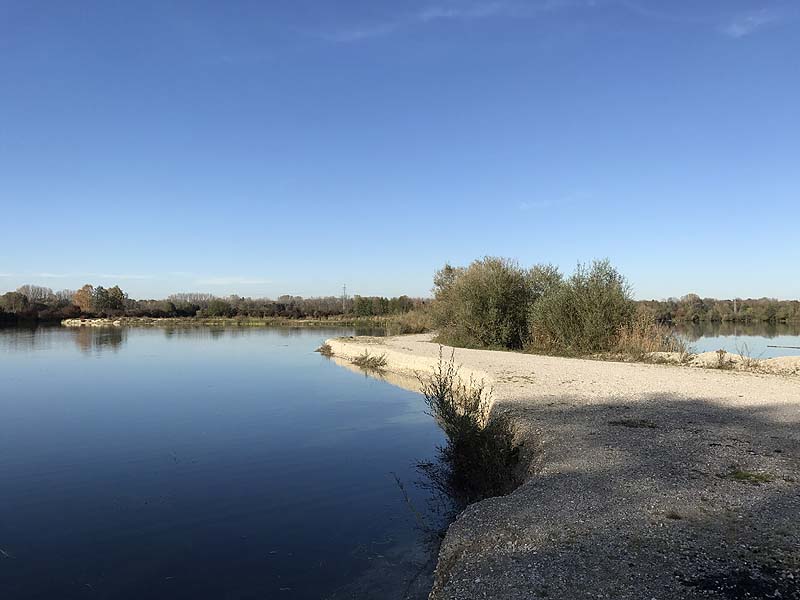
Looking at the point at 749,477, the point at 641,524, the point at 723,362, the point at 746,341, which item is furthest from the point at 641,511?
the point at 746,341

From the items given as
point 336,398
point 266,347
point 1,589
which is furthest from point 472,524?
point 266,347

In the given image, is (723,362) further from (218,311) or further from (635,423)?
(218,311)

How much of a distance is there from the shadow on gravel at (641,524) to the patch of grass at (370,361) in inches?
684

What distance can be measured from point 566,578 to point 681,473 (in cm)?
312

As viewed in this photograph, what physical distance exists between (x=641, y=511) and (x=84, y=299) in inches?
3756

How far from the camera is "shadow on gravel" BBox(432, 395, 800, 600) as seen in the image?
3705mm

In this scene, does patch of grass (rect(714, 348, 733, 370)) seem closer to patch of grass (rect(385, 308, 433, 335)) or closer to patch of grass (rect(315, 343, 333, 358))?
patch of grass (rect(315, 343, 333, 358))

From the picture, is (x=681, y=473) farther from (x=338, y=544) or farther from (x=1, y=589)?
(x=1, y=589)

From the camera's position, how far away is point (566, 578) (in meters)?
3.79

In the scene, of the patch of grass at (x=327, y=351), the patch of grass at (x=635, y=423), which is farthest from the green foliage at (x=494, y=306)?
the patch of grass at (x=635, y=423)

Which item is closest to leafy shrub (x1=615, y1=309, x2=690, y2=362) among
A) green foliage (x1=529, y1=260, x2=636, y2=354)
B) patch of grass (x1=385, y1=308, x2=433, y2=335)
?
green foliage (x1=529, y1=260, x2=636, y2=354)

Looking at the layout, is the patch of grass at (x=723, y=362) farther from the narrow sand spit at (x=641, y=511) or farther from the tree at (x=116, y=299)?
the tree at (x=116, y=299)

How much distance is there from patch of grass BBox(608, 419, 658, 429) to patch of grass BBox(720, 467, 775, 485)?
2523mm

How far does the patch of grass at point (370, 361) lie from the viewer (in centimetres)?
2527
